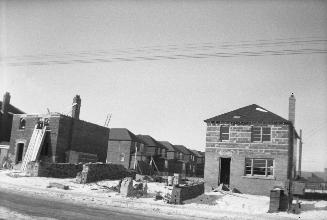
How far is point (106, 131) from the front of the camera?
1786 inches

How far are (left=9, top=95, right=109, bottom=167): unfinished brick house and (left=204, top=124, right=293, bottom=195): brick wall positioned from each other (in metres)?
16.0

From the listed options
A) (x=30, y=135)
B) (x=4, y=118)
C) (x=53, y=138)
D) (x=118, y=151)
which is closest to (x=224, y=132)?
(x=53, y=138)

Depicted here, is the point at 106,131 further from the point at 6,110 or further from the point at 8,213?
the point at 8,213

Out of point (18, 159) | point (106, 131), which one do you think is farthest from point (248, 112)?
point (18, 159)

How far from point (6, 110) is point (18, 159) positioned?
1098 cm

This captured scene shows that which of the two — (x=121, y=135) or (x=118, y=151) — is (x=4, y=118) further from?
(x=121, y=135)

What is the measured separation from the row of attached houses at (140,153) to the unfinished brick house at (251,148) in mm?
21228

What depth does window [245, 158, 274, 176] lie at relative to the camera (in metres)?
27.9

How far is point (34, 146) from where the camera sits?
115 feet

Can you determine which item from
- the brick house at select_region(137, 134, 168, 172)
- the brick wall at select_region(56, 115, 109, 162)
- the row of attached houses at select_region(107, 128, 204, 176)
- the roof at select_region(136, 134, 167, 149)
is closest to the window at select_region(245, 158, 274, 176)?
the brick wall at select_region(56, 115, 109, 162)

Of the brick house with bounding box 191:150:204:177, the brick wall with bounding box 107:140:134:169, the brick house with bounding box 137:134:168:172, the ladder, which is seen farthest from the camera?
the brick house with bounding box 191:150:204:177

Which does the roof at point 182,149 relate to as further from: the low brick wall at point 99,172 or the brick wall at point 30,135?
the low brick wall at point 99,172

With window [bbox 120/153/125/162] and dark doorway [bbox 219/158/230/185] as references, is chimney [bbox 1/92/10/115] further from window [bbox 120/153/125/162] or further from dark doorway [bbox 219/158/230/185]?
dark doorway [bbox 219/158/230/185]

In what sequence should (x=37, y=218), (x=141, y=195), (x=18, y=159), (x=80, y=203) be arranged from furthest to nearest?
1. (x=18, y=159)
2. (x=141, y=195)
3. (x=80, y=203)
4. (x=37, y=218)
